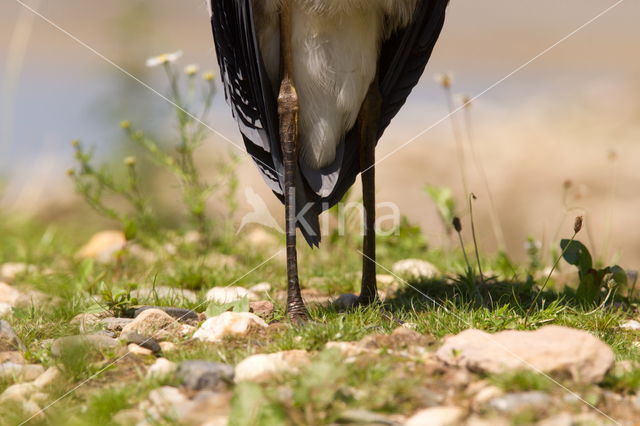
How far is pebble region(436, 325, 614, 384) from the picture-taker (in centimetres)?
254

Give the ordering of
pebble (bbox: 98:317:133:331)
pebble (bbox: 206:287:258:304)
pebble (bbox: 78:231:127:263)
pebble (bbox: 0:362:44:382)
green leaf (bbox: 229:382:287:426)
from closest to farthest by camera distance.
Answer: green leaf (bbox: 229:382:287:426), pebble (bbox: 0:362:44:382), pebble (bbox: 98:317:133:331), pebble (bbox: 206:287:258:304), pebble (bbox: 78:231:127:263)

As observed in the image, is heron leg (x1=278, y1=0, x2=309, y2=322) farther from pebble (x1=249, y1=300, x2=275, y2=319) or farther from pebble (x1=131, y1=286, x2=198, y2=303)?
pebble (x1=131, y1=286, x2=198, y2=303)

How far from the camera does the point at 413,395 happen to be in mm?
2465

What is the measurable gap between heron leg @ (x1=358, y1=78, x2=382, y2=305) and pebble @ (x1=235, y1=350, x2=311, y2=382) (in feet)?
4.01

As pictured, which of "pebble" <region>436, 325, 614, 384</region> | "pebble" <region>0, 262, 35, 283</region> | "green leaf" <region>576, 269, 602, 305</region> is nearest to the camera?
"pebble" <region>436, 325, 614, 384</region>

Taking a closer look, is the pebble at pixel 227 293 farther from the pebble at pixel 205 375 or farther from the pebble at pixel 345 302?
the pebble at pixel 205 375

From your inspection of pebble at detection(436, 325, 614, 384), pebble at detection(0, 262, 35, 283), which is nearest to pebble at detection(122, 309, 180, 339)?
pebble at detection(436, 325, 614, 384)

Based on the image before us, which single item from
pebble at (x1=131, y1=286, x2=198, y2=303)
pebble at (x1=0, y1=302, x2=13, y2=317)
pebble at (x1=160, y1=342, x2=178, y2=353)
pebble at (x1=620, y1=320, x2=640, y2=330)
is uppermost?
pebble at (x1=131, y1=286, x2=198, y2=303)

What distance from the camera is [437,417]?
7.56ft

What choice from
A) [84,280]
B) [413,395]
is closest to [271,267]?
[84,280]

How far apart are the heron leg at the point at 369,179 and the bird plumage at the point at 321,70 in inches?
2.8

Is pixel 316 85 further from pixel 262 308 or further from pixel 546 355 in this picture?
pixel 546 355

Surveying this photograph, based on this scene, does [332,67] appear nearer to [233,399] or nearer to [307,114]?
[307,114]

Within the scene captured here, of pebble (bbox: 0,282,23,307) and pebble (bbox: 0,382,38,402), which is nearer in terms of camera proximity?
pebble (bbox: 0,382,38,402)
